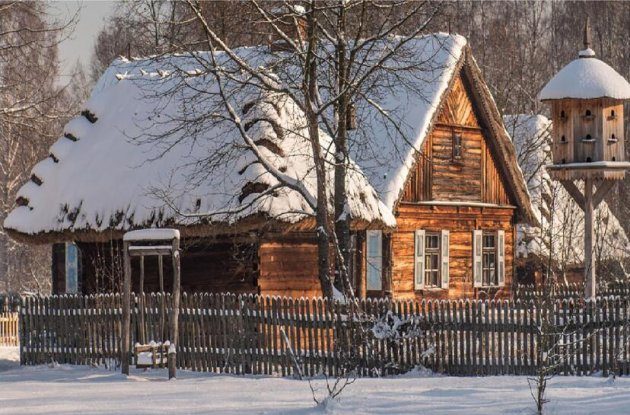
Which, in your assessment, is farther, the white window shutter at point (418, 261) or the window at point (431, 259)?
the window at point (431, 259)

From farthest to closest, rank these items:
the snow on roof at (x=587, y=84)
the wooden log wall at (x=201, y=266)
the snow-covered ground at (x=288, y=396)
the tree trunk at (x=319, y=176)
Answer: the snow on roof at (x=587, y=84) → the wooden log wall at (x=201, y=266) → the tree trunk at (x=319, y=176) → the snow-covered ground at (x=288, y=396)

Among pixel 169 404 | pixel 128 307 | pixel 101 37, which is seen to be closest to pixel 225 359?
pixel 128 307

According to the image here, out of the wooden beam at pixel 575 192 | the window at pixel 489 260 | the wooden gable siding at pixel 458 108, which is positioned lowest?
the window at pixel 489 260

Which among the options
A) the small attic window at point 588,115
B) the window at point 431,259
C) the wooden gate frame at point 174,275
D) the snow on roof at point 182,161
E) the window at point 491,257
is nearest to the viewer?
the wooden gate frame at point 174,275

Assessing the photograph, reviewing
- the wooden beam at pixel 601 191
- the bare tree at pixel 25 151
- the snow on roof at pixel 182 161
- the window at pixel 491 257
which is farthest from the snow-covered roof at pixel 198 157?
the bare tree at pixel 25 151

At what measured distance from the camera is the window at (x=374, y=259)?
94.9 ft

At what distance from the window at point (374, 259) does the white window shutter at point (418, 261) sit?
4.59ft

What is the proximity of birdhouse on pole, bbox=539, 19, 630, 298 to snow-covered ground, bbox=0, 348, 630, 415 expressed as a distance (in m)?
9.48

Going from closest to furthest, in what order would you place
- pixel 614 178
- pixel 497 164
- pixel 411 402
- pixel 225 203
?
pixel 411 402 → pixel 225 203 → pixel 614 178 → pixel 497 164

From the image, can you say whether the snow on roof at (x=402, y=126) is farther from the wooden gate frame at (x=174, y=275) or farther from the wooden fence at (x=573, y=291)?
the wooden gate frame at (x=174, y=275)

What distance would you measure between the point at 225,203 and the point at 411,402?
416 inches

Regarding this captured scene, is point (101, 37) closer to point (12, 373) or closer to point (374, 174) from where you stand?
point (374, 174)

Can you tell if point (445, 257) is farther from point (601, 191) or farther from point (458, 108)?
point (601, 191)

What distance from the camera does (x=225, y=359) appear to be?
19578 millimetres
